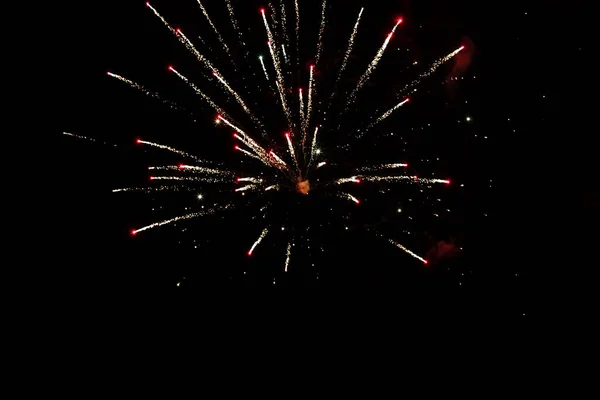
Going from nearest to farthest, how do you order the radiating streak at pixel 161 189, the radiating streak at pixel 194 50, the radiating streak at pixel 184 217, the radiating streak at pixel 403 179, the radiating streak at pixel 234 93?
the radiating streak at pixel 234 93 → the radiating streak at pixel 194 50 → the radiating streak at pixel 403 179 → the radiating streak at pixel 184 217 → the radiating streak at pixel 161 189

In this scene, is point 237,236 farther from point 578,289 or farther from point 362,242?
point 578,289

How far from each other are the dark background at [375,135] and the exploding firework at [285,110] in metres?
0.06

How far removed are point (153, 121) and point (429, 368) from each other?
13.7 feet

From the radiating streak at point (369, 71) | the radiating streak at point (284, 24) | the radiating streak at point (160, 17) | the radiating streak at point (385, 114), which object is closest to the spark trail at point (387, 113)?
the radiating streak at point (385, 114)

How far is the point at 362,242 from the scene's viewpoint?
4.31 meters

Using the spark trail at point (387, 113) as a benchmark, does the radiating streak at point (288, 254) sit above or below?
below

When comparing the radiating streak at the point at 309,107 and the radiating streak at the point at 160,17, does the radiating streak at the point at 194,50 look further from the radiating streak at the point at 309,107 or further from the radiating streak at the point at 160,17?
the radiating streak at the point at 309,107

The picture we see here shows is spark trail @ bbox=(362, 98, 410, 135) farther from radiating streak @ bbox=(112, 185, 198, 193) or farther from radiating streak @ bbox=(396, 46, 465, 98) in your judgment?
radiating streak @ bbox=(112, 185, 198, 193)

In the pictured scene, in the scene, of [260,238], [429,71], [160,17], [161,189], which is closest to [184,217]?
[161,189]

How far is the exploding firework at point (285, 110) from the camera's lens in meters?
3.87

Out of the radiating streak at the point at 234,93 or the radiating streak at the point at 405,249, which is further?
the radiating streak at the point at 405,249

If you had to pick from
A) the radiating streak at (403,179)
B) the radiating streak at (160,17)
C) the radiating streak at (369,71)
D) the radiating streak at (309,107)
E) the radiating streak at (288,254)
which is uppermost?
the radiating streak at (160,17)

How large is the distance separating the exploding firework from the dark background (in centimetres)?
6

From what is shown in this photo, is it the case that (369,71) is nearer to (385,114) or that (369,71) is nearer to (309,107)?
(385,114)
